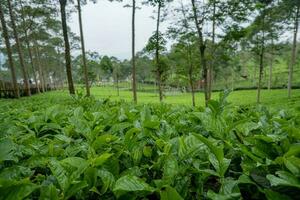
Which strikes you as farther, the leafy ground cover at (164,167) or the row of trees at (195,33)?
the row of trees at (195,33)

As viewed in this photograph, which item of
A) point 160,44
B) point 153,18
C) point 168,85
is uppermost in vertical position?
point 153,18

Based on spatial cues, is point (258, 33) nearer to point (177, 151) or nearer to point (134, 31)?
point (134, 31)

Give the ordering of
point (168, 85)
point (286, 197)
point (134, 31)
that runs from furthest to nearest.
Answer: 1. point (168, 85)
2. point (134, 31)
3. point (286, 197)

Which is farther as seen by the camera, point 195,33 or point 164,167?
point 195,33

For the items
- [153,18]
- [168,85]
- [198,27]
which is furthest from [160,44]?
[168,85]

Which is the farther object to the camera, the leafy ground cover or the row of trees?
the row of trees

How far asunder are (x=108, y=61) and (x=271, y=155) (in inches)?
2601

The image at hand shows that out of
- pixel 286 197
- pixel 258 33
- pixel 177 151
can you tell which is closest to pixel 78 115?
pixel 177 151

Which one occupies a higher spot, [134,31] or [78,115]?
[134,31]

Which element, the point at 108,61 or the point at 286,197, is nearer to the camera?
the point at 286,197

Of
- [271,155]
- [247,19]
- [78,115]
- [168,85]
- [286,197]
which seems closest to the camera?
[286,197]

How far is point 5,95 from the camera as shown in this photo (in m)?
24.1

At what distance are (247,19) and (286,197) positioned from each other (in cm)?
2109

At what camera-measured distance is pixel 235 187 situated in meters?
1.00
